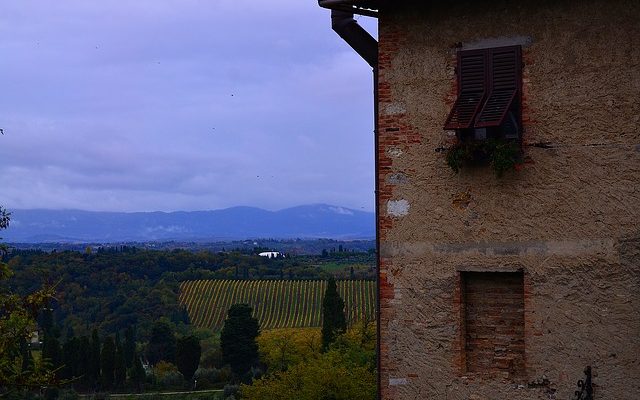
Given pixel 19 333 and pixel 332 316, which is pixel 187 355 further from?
pixel 19 333

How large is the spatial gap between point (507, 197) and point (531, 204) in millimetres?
228

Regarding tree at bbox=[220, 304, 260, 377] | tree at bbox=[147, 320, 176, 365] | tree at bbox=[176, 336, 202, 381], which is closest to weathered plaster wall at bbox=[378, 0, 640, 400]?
tree at bbox=[220, 304, 260, 377]

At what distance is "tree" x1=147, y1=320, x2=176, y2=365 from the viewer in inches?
3078

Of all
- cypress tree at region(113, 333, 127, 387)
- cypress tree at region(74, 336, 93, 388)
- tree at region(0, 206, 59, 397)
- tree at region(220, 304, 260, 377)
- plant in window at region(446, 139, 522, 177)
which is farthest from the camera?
cypress tree at region(113, 333, 127, 387)

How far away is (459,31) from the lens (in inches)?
333

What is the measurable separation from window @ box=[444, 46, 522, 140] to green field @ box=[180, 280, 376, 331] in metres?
83.3

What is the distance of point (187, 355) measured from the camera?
228 feet

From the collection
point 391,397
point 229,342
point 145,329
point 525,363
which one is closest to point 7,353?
point 391,397

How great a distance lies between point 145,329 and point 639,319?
285ft

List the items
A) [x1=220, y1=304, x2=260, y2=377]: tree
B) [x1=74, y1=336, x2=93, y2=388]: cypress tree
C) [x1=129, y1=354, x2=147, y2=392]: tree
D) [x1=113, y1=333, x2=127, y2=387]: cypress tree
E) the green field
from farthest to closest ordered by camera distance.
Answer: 1. the green field
2. [x1=113, y1=333, x2=127, y2=387]: cypress tree
3. [x1=129, y1=354, x2=147, y2=392]: tree
4. [x1=220, y1=304, x2=260, y2=377]: tree
5. [x1=74, y1=336, x2=93, y2=388]: cypress tree

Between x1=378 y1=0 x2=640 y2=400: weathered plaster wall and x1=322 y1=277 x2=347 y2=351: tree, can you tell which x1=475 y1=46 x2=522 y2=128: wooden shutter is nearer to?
x1=378 y1=0 x2=640 y2=400: weathered plaster wall

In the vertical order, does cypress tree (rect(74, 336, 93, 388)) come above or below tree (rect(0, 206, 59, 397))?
below

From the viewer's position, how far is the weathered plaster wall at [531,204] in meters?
7.80

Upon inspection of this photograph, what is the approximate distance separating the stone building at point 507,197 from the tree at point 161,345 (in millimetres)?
71629
